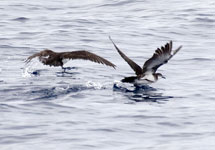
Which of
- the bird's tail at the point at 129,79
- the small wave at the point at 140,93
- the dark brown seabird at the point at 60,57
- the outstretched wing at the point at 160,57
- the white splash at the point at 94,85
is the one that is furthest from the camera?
the dark brown seabird at the point at 60,57

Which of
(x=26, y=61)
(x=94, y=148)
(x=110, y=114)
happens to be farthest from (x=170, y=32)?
(x=94, y=148)

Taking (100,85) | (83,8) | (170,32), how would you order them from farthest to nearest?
1. (83,8)
2. (170,32)
3. (100,85)

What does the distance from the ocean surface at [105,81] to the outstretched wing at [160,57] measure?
538 millimetres

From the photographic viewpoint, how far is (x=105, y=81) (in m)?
14.5

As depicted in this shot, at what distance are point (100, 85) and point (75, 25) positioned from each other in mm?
7225

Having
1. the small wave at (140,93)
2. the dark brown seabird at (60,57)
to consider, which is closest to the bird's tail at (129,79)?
the small wave at (140,93)

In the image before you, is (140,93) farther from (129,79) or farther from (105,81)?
(105,81)

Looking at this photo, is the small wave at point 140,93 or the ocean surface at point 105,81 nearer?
the ocean surface at point 105,81

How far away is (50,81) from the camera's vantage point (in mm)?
14211

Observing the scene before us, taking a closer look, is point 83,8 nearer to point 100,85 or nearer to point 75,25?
point 75,25

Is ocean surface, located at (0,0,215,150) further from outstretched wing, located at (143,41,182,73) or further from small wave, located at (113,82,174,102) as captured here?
outstretched wing, located at (143,41,182,73)

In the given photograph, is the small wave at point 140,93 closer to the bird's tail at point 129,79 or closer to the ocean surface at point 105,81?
the ocean surface at point 105,81

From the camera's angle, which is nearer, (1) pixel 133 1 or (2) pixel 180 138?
(2) pixel 180 138

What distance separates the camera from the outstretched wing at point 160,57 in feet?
41.2
